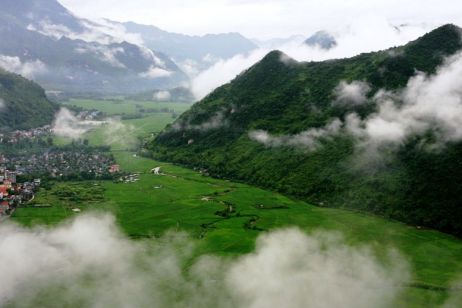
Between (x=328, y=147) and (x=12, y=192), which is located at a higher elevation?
(x=328, y=147)

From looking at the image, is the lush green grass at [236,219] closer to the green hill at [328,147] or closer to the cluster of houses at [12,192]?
the cluster of houses at [12,192]

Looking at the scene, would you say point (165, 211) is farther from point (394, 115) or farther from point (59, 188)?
point (394, 115)

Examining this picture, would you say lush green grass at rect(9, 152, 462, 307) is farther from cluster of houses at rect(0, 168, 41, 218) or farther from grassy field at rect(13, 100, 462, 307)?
cluster of houses at rect(0, 168, 41, 218)

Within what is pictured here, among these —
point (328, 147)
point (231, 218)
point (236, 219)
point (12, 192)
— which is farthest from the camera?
point (328, 147)

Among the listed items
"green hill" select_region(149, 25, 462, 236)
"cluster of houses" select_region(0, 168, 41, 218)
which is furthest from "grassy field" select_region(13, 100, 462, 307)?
"green hill" select_region(149, 25, 462, 236)

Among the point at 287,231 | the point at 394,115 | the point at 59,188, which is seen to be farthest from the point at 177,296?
the point at 394,115

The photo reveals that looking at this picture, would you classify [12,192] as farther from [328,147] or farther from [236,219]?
[328,147]

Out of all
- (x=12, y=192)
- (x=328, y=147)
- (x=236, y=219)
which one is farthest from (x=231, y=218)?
(x=12, y=192)

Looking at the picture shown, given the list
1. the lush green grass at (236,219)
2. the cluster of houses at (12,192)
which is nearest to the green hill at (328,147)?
the lush green grass at (236,219)
